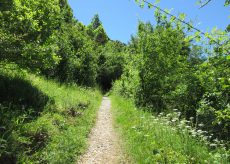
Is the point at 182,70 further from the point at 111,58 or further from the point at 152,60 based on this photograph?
the point at 111,58

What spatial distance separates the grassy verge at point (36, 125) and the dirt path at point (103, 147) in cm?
31

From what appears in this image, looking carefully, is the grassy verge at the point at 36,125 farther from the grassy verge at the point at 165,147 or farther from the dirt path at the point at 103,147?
the grassy verge at the point at 165,147

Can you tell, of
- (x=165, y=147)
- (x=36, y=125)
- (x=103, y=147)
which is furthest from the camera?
(x=103, y=147)

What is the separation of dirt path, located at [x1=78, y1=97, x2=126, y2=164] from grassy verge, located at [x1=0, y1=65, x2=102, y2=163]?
31 centimetres

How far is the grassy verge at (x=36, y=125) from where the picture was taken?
272 inches

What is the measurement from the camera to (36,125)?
27.2 feet

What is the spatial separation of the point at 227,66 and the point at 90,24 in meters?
58.7

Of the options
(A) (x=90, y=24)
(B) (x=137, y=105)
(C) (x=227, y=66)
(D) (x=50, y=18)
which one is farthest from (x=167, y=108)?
(A) (x=90, y=24)

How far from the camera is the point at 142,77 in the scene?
638 inches

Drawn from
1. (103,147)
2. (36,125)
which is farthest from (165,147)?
(36,125)

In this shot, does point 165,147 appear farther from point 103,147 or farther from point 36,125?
point 36,125

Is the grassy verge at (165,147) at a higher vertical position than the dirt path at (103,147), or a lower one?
higher

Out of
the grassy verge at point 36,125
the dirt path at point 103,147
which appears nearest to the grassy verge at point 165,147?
the dirt path at point 103,147

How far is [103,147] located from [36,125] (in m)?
2.33
